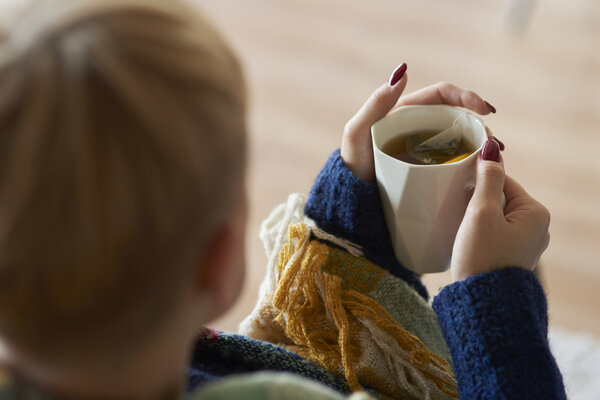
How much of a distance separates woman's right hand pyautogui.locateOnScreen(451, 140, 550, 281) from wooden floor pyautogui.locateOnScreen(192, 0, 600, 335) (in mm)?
805

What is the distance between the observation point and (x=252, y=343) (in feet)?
2.29

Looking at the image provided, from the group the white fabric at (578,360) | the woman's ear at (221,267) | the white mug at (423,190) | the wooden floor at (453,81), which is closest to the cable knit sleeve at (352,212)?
the white mug at (423,190)

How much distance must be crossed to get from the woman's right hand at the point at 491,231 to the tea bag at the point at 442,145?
0.06m

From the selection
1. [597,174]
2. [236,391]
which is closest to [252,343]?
[236,391]

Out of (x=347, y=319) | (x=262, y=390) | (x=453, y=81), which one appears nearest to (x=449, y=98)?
(x=347, y=319)

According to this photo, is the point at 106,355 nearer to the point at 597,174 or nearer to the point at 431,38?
the point at 597,174

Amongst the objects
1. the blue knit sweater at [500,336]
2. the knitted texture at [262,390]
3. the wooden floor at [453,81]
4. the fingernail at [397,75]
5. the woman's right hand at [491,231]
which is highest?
the fingernail at [397,75]

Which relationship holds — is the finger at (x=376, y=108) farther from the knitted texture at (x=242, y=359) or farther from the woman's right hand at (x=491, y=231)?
the knitted texture at (x=242, y=359)

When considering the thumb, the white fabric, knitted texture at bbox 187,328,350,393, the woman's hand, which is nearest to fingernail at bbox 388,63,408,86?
the woman's hand

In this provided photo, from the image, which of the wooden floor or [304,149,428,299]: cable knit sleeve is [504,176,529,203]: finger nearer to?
[304,149,428,299]: cable knit sleeve

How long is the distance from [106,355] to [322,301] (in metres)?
0.39

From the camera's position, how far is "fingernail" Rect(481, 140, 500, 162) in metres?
0.67

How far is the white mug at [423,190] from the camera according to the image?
671 mm

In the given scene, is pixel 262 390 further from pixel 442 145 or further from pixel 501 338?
pixel 442 145
